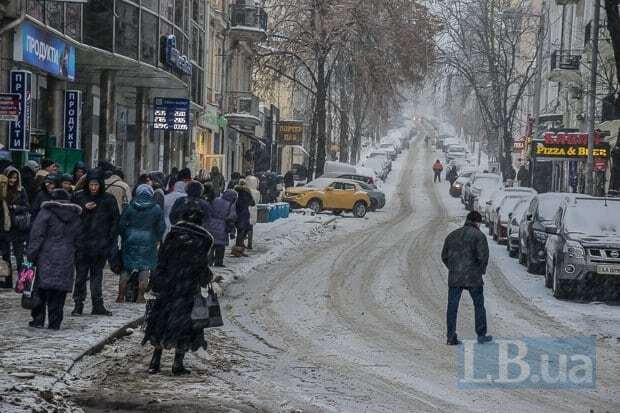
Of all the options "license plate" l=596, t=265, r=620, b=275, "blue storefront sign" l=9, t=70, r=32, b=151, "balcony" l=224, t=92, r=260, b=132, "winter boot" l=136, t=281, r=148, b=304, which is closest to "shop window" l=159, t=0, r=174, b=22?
"blue storefront sign" l=9, t=70, r=32, b=151

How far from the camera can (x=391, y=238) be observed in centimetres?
3653

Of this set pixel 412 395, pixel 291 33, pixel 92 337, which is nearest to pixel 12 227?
pixel 92 337

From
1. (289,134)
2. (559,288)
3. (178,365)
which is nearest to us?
(178,365)

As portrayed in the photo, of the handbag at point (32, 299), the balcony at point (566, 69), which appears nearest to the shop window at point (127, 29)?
the handbag at point (32, 299)

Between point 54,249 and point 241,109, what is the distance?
148ft

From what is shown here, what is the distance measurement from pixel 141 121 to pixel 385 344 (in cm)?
2526

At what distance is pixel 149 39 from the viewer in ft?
103

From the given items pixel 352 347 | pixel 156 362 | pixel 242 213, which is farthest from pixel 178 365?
pixel 242 213

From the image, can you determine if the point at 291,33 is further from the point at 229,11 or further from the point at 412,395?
the point at 412,395

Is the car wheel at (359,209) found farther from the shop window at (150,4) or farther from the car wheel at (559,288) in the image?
the car wheel at (559,288)

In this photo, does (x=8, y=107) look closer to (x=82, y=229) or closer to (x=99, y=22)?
(x=82, y=229)

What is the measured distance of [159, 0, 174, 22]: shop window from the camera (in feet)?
109

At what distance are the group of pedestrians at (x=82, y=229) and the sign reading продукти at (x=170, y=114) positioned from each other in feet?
57.2

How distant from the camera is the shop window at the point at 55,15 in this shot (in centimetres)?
2534
